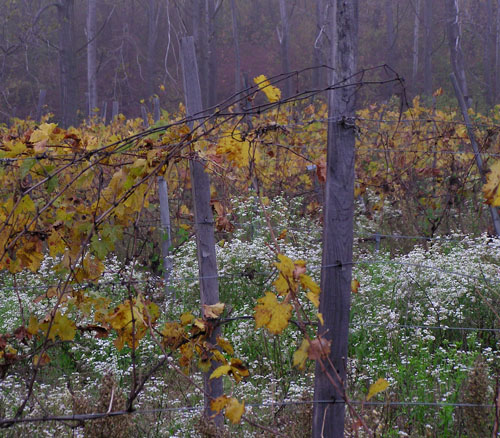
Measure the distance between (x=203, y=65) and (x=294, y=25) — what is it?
14754 millimetres

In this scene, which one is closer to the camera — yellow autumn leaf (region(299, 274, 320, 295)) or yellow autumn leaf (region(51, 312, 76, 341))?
yellow autumn leaf (region(299, 274, 320, 295))

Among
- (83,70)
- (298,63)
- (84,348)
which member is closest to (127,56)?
(83,70)

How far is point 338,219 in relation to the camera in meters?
2.17

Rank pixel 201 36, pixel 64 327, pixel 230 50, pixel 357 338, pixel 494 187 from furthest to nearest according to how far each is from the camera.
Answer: pixel 230 50 → pixel 201 36 → pixel 357 338 → pixel 64 327 → pixel 494 187

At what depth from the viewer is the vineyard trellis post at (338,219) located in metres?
2.10

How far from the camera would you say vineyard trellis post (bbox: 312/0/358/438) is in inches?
82.7

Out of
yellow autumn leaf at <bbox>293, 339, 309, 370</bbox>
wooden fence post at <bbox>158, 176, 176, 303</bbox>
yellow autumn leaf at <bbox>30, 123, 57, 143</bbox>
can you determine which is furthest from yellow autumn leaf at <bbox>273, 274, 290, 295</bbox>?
wooden fence post at <bbox>158, 176, 176, 303</bbox>

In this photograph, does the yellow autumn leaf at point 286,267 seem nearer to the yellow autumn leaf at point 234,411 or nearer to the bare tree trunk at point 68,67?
the yellow autumn leaf at point 234,411

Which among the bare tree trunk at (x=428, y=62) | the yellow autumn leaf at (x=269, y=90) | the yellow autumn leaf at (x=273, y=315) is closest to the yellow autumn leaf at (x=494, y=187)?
the yellow autumn leaf at (x=273, y=315)

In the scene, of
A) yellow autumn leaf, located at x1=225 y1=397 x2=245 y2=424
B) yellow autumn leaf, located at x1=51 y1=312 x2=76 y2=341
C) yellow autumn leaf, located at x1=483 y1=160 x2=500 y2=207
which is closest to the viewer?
yellow autumn leaf, located at x1=483 y1=160 x2=500 y2=207

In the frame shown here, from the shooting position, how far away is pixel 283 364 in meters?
3.98

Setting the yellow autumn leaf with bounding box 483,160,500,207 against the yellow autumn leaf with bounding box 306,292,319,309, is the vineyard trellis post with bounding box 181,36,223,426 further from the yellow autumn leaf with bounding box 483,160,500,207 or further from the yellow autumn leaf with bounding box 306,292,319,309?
the yellow autumn leaf with bounding box 483,160,500,207

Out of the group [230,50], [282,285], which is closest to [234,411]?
[282,285]

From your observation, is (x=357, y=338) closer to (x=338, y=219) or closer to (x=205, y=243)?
(x=205, y=243)
